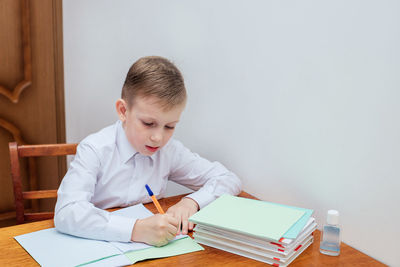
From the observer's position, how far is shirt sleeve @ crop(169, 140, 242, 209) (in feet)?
4.22

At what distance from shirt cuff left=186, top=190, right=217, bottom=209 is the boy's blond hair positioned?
11.2 inches

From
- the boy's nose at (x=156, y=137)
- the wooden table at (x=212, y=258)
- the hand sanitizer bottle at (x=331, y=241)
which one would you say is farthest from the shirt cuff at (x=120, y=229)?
the hand sanitizer bottle at (x=331, y=241)

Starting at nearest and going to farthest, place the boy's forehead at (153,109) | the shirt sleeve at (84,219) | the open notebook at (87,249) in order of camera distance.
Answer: the open notebook at (87,249)
the shirt sleeve at (84,219)
the boy's forehead at (153,109)

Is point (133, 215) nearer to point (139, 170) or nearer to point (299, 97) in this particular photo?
point (139, 170)

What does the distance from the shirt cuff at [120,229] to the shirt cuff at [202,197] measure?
259 mm

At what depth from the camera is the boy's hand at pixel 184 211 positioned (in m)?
1.06

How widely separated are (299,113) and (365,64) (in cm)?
24

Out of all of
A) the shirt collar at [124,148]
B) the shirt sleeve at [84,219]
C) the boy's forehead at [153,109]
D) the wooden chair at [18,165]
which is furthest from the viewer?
the wooden chair at [18,165]

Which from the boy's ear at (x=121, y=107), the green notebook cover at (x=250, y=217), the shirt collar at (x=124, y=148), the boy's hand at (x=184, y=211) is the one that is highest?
the boy's ear at (x=121, y=107)

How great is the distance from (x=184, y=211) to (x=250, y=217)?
209 mm

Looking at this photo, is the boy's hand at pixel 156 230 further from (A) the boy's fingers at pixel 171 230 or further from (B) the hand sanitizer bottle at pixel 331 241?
(B) the hand sanitizer bottle at pixel 331 241

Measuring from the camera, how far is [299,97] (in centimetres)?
115

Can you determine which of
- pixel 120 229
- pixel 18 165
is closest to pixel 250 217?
pixel 120 229

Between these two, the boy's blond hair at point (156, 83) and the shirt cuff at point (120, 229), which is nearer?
the shirt cuff at point (120, 229)
